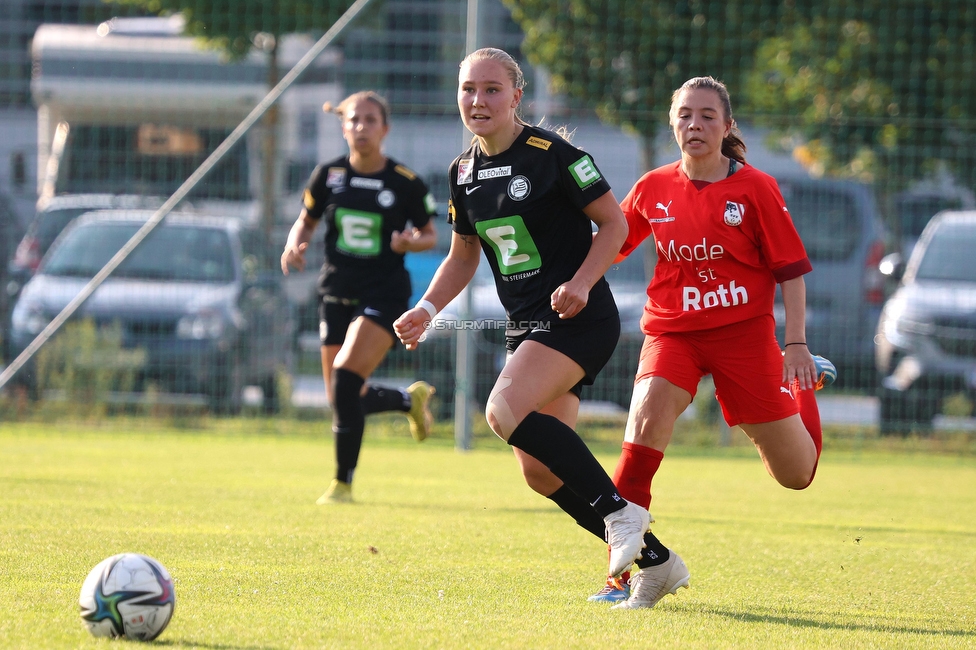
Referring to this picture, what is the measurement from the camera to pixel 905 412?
1161 centimetres

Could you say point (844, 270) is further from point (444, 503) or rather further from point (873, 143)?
point (444, 503)

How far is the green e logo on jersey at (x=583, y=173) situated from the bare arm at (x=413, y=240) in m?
2.82

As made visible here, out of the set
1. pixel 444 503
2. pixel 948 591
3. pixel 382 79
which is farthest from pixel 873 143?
pixel 948 591

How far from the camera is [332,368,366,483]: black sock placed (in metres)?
7.36

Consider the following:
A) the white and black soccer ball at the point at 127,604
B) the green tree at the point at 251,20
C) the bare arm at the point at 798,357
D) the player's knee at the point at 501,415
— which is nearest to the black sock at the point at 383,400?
the player's knee at the point at 501,415

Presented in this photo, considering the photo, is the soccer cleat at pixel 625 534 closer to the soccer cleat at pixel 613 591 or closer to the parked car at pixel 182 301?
the soccer cleat at pixel 613 591

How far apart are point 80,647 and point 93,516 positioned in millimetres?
2860

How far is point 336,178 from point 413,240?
724 millimetres

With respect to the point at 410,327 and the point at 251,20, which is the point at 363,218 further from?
the point at 251,20

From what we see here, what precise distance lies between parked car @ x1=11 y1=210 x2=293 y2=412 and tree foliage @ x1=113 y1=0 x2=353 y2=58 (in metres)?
3.05

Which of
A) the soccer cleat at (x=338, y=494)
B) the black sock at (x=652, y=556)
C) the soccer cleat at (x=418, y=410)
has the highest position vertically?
the black sock at (x=652, y=556)

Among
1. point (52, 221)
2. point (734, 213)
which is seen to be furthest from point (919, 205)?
point (52, 221)

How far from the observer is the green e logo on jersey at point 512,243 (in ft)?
15.3

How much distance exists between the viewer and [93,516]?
619 cm
